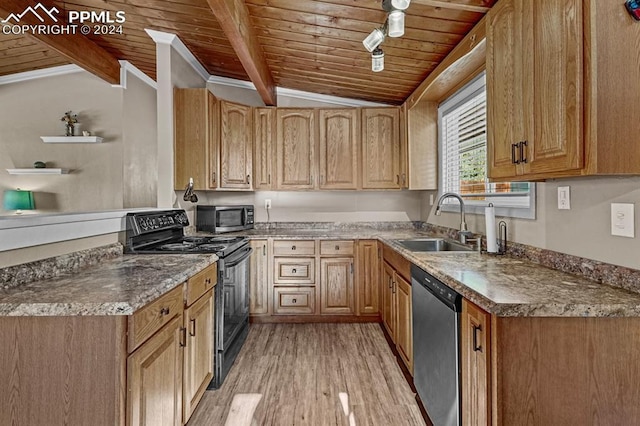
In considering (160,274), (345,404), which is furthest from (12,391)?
(345,404)

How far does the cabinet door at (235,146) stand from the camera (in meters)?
3.33

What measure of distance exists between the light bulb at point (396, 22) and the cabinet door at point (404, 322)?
5.08 ft

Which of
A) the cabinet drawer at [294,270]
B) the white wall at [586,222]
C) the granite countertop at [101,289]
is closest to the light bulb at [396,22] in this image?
the white wall at [586,222]

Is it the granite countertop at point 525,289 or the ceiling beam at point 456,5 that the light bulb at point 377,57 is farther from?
the granite countertop at point 525,289

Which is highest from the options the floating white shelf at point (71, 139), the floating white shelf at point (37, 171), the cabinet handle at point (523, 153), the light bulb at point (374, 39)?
the light bulb at point (374, 39)

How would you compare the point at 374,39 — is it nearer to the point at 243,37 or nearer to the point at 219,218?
the point at 243,37

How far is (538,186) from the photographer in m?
1.78

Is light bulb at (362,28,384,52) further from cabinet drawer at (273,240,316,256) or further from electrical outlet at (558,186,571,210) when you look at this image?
cabinet drawer at (273,240,316,256)

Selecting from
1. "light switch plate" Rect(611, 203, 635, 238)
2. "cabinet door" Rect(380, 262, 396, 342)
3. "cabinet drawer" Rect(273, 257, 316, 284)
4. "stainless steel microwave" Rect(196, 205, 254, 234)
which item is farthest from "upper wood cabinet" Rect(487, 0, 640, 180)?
"stainless steel microwave" Rect(196, 205, 254, 234)

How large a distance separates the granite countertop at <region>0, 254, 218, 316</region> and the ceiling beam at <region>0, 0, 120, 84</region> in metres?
2.30

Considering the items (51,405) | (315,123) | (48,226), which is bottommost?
(51,405)

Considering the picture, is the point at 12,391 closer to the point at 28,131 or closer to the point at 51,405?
the point at 51,405

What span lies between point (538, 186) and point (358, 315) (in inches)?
84.0

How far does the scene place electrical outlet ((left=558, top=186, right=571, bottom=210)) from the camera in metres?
1.55
